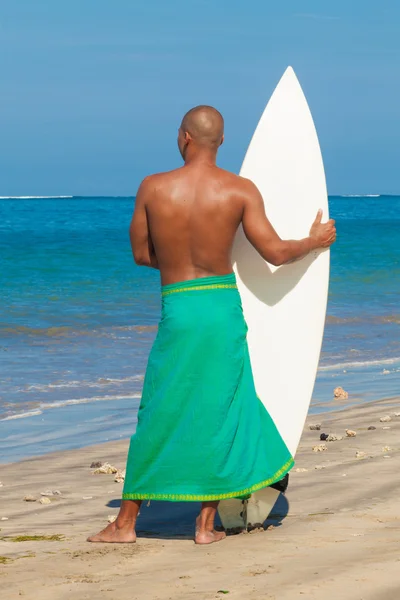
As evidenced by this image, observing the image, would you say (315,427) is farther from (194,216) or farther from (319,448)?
(194,216)

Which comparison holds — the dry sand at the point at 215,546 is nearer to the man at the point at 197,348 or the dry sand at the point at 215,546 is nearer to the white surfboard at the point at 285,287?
the man at the point at 197,348

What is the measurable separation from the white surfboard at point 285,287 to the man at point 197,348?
16.7 inches

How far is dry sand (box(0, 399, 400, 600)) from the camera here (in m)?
3.08

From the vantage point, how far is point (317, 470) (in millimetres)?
5035

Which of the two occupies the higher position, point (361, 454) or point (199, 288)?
point (199, 288)

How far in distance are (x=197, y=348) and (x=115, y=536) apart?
29.7 inches

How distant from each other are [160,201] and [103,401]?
392cm

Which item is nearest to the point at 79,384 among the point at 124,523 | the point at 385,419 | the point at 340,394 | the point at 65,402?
the point at 65,402

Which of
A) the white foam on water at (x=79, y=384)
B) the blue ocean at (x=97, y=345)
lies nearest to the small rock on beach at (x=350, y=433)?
the blue ocean at (x=97, y=345)

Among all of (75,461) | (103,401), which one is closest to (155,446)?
(75,461)

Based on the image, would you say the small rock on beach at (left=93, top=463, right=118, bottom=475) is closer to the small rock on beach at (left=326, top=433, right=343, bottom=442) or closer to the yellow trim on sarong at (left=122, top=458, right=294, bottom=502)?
the small rock on beach at (left=326, top=433, right=343, bottom=442)

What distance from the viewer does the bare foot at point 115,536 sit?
3.79 m

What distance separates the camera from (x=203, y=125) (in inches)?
149

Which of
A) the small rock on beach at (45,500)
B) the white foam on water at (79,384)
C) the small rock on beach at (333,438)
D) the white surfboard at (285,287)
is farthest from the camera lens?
the white foam on water at (79,384)
